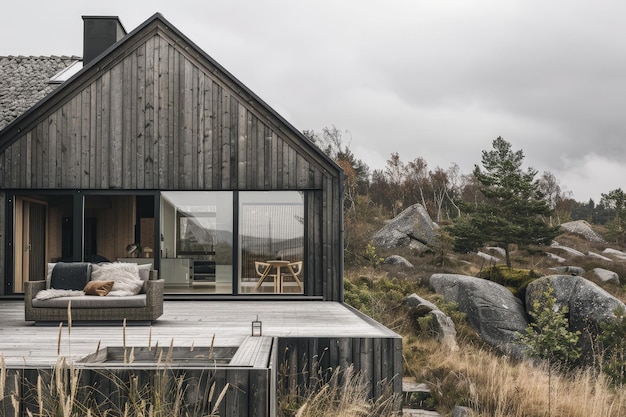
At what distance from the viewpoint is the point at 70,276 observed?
8.12 m

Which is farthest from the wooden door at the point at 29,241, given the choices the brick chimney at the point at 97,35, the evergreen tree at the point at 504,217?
the evergreen tree at the point at 504,217

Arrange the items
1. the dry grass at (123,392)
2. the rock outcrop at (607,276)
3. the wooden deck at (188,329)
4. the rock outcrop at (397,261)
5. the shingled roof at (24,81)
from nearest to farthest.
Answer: the dry grass at (123,392) → the wooden deck at (188,329) → the shingled roof at (24,81) → the rock outcrop at (397,261) → the rock outcrop at (607,276)

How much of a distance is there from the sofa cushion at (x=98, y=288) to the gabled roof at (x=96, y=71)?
4340mm

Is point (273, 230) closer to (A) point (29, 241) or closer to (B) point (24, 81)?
(A) point (29, 241)

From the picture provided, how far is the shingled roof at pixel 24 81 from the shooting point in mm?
11875

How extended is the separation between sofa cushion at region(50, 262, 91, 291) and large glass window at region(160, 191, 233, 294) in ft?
8.94

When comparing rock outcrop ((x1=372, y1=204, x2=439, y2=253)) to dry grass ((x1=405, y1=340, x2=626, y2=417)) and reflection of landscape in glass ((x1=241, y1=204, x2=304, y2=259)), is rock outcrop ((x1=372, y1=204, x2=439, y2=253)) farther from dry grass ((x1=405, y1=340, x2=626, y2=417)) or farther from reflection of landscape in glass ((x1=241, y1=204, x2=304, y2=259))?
dry grass ((x1=405, y1=340, x2=626, y2=417))

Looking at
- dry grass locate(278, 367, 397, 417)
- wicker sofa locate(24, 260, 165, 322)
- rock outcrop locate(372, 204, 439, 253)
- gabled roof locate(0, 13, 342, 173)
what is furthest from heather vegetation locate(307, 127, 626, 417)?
wicker sofa locate(24, 260, 165, 322)

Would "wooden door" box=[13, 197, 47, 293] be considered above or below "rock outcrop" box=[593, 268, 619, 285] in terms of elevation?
above

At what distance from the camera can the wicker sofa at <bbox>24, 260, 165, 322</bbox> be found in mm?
7477

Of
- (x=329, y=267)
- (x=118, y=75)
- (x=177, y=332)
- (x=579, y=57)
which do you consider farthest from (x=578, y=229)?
(x=177, y=332)

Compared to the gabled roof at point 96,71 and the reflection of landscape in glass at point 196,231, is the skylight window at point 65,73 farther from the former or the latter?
the reflection of landscape in glass at point 196,231

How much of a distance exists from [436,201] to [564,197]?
35.4ft

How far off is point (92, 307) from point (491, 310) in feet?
29.0
